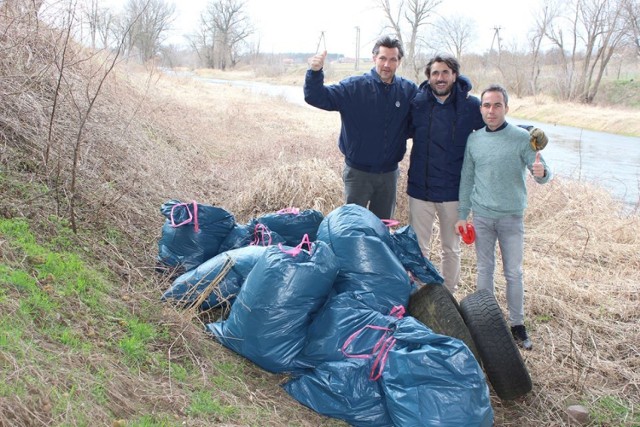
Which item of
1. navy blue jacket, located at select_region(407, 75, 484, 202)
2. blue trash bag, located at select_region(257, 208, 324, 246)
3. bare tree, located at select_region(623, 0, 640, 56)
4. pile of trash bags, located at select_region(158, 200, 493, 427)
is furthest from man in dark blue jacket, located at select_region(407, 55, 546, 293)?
bare tree, located at select_region(623, 0, 640, 56)

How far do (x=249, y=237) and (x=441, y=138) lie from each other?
1.54 m

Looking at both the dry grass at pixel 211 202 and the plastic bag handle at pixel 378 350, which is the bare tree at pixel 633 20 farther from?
the plastic bag handle at pixel 378 350

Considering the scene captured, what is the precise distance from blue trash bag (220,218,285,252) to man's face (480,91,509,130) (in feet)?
5.52

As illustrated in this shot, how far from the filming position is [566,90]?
34312mm

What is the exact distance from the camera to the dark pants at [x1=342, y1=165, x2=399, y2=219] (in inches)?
173

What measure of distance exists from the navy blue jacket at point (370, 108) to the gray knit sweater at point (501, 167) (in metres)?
0.59

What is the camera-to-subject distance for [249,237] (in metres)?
4.33

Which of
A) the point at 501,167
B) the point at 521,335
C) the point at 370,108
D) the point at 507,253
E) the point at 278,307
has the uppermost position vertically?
the point at 370,108

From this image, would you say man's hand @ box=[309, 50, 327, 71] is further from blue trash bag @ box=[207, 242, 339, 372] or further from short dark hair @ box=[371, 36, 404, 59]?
blue trash bag @ box=[207, 242, 339, 372]

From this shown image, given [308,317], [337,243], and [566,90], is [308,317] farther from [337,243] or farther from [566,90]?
[566,90]

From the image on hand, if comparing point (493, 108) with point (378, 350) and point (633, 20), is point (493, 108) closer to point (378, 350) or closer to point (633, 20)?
point (378, 350)

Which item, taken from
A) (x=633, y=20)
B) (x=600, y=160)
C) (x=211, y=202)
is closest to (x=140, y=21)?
(x=211, y=202)

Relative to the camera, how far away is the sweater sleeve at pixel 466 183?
3.98m

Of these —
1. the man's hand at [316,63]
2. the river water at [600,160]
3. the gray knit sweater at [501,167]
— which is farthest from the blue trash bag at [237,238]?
the river water at [600,160]
